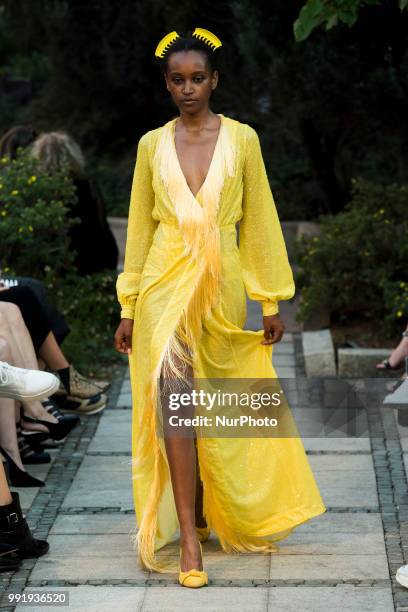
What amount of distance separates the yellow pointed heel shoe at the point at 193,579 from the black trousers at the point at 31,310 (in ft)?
8.54

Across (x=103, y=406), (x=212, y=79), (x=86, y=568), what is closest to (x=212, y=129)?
(x=212, y=79)

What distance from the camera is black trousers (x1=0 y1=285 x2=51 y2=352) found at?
696 cm

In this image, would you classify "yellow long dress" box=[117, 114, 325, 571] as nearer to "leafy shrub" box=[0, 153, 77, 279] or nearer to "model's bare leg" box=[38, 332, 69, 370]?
"model's bare leg" box=[38, 332, 69, 370]

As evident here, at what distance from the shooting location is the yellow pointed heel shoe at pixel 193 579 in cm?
467

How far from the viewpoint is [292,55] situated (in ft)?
32.5

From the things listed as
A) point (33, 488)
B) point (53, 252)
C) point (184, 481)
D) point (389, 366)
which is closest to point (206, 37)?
point (184, 481)

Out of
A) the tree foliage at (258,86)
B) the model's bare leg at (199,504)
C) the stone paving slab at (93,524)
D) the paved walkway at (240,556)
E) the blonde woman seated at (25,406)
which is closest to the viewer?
the paved walkway at (240,556)

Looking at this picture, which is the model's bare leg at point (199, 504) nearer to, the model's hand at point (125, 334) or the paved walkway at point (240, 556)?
the paved walkway at point (240, 556)

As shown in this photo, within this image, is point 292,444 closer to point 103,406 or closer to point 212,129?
point 212,129

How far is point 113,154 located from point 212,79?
1096 cm

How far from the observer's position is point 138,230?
5.04 m

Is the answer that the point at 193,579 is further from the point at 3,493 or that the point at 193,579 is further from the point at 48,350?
the point at 48,350

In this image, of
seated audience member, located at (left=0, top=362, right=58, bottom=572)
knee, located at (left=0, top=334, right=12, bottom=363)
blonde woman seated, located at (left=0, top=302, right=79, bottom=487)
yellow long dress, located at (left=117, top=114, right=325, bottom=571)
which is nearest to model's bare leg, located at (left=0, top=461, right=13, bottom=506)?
seated audience member, located at (left=0, top=362, right=58, bottom=572)

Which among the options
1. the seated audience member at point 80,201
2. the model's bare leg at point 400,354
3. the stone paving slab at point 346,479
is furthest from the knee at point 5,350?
the seated audience member at point 80,201
